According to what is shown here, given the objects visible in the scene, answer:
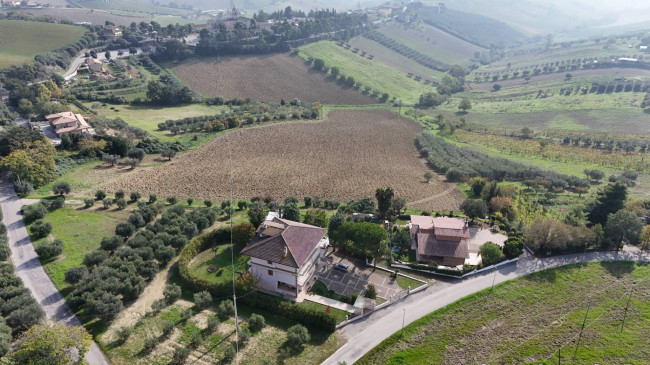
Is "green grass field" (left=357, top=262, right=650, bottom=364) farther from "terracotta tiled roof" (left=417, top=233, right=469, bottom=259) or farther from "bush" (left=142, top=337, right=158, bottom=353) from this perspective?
"bush" (left=142, top=337, right=158, bottom=353)

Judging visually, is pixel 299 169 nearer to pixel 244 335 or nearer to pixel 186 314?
pixel 186 314

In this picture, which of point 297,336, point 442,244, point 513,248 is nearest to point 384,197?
point 442,244

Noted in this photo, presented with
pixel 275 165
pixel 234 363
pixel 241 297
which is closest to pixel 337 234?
pixel 241 297

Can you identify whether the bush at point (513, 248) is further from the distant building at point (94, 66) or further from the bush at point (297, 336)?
the distant building at point (94, 66)

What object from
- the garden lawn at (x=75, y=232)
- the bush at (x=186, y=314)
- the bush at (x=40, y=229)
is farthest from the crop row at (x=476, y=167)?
the bush at (x=40, y=229)

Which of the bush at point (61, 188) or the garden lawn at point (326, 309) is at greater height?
the bush at point (61, 188)
